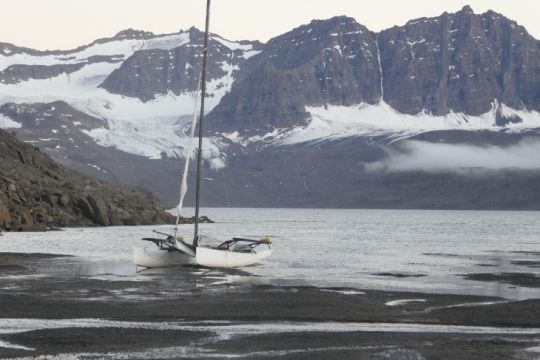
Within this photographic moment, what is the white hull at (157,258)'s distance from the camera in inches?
2803

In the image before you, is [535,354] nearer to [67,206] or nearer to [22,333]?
[22,333]

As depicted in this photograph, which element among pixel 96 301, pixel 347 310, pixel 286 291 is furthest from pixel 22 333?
pixel 286 291

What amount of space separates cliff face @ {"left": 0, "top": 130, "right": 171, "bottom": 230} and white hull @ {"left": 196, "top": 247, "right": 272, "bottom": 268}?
68.6m

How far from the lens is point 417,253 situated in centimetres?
10738

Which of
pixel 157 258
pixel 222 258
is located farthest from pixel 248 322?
pixel 222 258

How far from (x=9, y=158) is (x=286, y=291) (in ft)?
431

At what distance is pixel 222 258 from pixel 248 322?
107 ft

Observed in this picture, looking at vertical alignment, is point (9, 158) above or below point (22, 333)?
above

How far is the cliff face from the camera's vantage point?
144750 millimetres

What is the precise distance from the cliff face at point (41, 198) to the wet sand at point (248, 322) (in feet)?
289

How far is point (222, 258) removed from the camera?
72.6 meters

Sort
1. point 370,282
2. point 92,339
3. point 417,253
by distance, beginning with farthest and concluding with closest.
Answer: point 417,253
point 370,282
point 92,339

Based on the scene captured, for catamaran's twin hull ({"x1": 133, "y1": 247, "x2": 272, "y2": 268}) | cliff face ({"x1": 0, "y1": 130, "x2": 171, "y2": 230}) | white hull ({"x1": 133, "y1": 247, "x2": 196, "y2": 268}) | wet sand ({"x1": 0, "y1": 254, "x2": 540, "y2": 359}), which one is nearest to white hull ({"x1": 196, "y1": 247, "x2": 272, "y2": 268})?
catamaran's twin hull ({"x1": 133, "y1": 247, "x2": 272, "y2": 268})

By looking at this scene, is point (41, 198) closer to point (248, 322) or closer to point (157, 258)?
point (157, 258)
